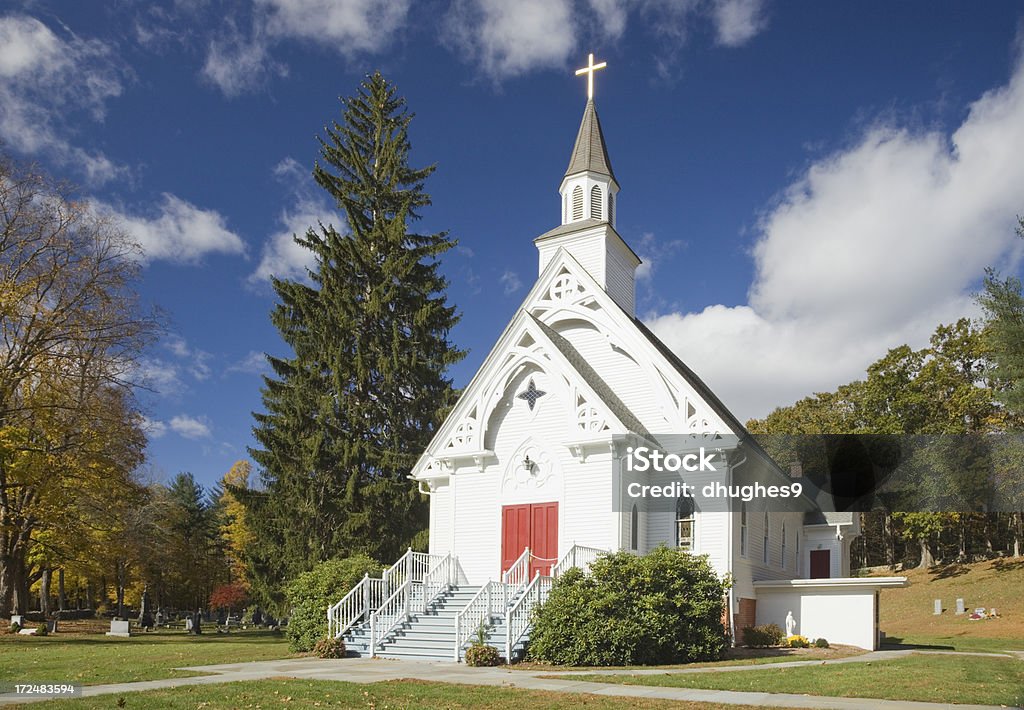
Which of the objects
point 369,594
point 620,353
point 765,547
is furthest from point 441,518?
point 765,547

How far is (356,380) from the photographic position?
114 feet

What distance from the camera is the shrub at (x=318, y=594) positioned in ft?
74.0

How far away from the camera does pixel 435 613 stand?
22.5 metres

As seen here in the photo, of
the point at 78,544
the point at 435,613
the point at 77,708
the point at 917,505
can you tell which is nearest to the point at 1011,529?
the point at 917,505

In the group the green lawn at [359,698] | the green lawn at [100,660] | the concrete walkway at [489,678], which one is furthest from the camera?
the green lawn at [100,660]

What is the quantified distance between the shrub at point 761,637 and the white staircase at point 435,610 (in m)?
5.04

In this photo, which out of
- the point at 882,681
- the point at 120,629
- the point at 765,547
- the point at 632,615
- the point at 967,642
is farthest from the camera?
the point at 120,629

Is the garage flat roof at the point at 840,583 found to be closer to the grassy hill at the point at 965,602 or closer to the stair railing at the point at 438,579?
the stair railing at the point at 438,579

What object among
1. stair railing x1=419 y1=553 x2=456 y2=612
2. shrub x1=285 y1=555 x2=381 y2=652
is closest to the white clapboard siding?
stair railing x1=419 y1=553 x2=456 y2=612

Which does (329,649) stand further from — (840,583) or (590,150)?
(590,150)

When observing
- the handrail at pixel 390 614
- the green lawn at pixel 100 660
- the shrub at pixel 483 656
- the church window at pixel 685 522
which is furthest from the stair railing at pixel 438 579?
the church window at pixel 685 522

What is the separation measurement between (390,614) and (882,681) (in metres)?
12.4

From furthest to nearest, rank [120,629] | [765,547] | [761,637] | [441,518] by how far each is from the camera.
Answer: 1. [120,629]
2. [765,547]
3. [441,518]
4. [761,637]

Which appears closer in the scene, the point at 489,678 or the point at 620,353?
the point at 489,678
